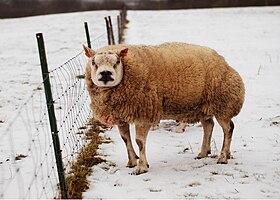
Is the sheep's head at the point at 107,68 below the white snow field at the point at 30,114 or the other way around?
the other way around

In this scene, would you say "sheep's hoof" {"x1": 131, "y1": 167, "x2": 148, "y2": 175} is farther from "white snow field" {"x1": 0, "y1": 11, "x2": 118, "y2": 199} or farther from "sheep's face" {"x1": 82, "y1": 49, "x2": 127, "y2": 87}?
"sheep's face" {"x1": 82, "y1": 49, "x2": 127, "y2": 87}

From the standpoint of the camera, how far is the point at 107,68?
16.9 feet

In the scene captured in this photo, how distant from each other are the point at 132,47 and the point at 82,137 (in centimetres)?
209

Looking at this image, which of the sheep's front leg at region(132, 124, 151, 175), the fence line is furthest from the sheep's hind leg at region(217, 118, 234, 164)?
the fence line

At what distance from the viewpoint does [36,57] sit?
1577 centimetres

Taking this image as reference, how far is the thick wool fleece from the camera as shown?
5484 mm

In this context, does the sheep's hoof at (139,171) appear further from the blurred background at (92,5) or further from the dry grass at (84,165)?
the blurred background at (92,5)

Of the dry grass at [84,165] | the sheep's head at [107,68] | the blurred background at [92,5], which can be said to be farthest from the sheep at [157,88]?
the blurred background at [92,5]

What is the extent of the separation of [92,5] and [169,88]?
3916 cm

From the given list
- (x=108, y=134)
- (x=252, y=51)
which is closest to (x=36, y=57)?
(x=252, y=51)

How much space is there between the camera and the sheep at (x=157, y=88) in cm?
545

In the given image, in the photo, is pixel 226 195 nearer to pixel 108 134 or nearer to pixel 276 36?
pixel 108 134

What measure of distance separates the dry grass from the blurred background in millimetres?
30918

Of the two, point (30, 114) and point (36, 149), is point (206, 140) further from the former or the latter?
point (30, 114)
